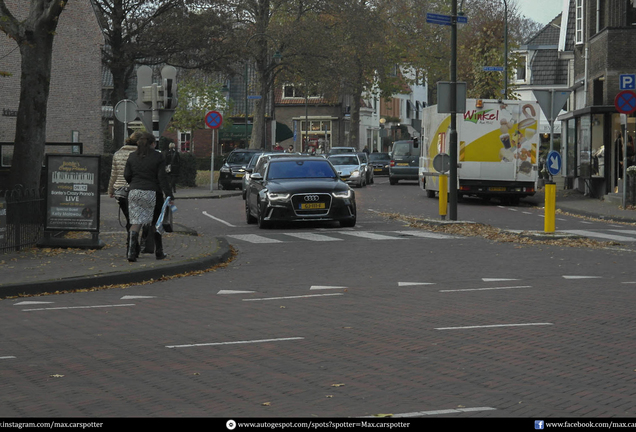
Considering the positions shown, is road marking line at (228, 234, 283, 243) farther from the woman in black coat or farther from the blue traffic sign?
the blue traffic sign

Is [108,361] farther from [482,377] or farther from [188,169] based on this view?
[188,169]

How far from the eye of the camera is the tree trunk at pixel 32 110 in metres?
18.7

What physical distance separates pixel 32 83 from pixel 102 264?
18.7 feet

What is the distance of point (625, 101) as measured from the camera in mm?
26141

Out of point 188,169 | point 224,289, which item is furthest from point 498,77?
point 224,289

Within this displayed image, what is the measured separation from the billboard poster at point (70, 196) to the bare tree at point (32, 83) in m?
2.77

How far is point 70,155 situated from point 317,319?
7.74 metres

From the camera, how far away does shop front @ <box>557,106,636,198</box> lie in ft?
108

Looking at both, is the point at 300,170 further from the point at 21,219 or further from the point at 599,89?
the point at 599,89

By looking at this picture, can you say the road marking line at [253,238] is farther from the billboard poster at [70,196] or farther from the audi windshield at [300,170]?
the billboard poster at [70,196]

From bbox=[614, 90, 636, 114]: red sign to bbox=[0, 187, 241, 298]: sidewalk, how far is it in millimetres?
12411

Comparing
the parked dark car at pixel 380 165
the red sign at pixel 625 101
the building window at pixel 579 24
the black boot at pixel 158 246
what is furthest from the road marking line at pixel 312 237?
the parked dark car at pixel 380 165

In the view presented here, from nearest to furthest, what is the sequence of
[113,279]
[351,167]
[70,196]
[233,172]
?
[113,279] → [70,196] → [233,172] → [351,167]

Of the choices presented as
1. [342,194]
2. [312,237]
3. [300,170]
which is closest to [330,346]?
[312,237]
